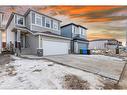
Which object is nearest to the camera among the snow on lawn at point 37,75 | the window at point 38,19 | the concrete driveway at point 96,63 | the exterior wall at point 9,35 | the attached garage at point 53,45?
the snow on lawn at point 37,75

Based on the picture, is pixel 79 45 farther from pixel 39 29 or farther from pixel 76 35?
pixel 39 29

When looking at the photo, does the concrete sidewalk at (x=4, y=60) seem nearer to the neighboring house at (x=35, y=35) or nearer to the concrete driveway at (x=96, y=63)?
the neighboring house at (x=35, y=35)

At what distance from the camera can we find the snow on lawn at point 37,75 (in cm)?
306

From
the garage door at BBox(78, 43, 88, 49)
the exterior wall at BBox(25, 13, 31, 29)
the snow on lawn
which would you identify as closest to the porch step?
the snow on lawn

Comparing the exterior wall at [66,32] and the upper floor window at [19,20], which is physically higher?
the upper floor window at [19,20]

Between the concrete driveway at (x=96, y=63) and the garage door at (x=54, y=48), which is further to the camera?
the garage door at (x=54, y=48)

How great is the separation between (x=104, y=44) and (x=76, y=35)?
31.9 inches

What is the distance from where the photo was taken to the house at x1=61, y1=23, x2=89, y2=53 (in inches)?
150

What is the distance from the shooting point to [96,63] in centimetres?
361

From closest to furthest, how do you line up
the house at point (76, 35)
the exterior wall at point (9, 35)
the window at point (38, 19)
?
the exterior wall at point (9, 35), the house at point (76, 35), the window at point (38, 19)

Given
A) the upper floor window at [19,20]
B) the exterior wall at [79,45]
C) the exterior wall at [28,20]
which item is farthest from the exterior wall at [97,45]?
the upper floor window at [19,20]

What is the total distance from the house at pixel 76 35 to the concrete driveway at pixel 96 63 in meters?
0.27
